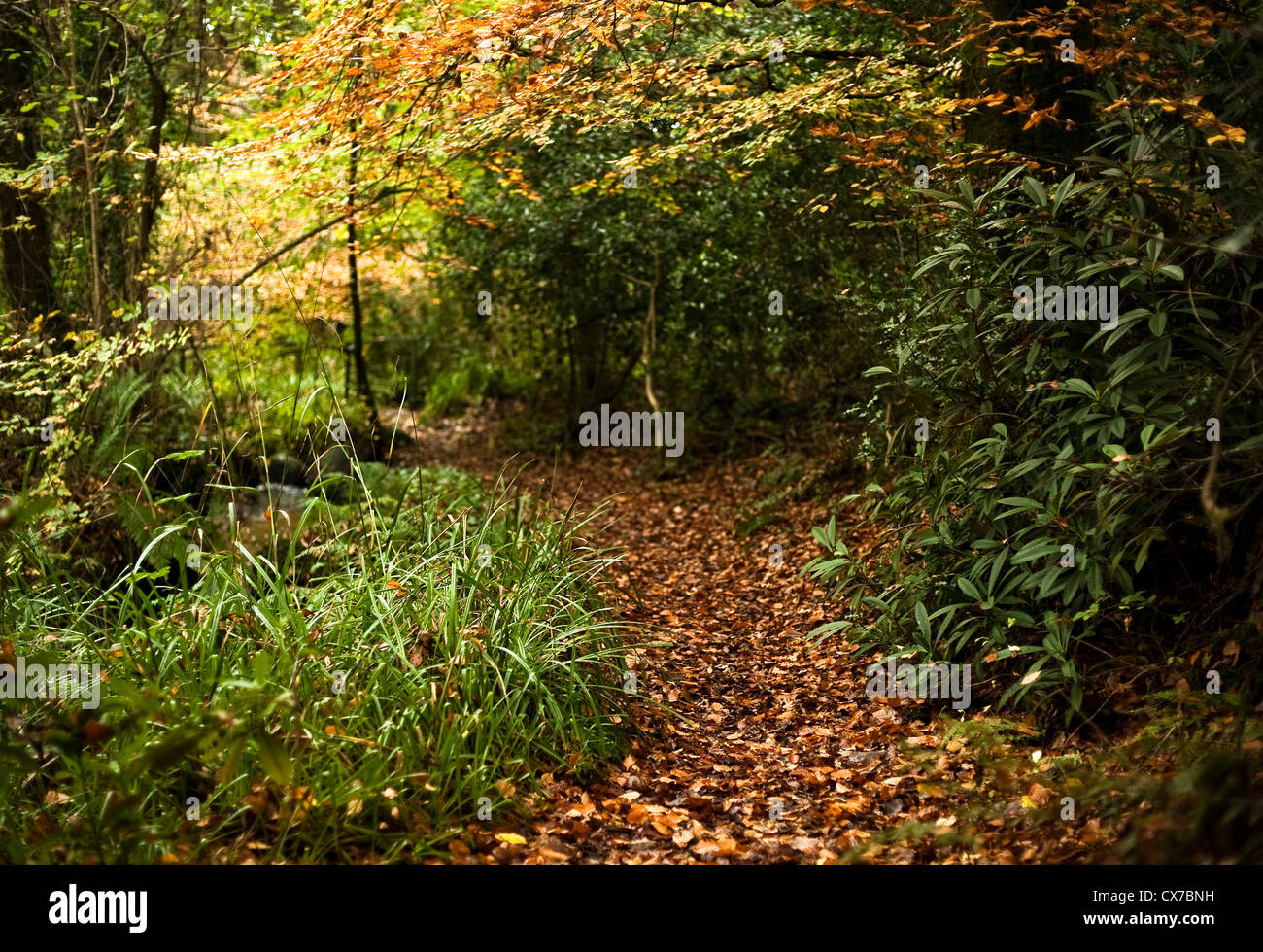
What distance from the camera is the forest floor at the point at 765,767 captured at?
326 cm

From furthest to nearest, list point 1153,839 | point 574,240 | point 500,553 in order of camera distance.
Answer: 1. point 574,240
2. point 500,553
3. point 1153,839

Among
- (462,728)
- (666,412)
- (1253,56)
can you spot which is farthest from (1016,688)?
(666,412)

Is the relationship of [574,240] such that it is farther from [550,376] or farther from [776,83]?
[776,83]

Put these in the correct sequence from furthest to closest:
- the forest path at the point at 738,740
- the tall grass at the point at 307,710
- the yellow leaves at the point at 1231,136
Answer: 1. the yellow leaves at the point at 1231,136
2. the forest path at the point at 738,740
3. the tall grass at the point at 307,710

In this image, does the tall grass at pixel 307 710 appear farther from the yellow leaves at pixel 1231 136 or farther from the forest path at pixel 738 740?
the yellow leaves at pixel 1231 136

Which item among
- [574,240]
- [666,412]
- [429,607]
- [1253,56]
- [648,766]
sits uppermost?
[574,240]

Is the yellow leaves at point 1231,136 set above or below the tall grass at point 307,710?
above

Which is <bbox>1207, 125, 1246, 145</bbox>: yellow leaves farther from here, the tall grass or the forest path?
the tall grass

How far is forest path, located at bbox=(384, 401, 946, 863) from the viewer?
3.37 m

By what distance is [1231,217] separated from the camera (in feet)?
12.6

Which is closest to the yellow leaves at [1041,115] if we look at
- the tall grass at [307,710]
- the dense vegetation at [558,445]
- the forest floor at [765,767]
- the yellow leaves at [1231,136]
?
the dense vegetation at [558,445]

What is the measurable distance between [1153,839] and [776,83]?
6.61m

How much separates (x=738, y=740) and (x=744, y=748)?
9 cm

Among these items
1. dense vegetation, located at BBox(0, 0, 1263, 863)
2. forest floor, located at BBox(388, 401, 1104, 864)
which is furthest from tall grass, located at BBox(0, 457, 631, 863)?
forest floor, located at BBox(388, 401, 1104, 864)
